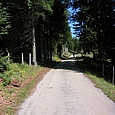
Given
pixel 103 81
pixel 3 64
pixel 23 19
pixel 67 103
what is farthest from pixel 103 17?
pixel 67 103

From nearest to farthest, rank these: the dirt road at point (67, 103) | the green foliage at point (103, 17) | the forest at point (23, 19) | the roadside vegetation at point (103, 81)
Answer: the dirt road at point (67, 103) → the roadside vegetation at point (103, 81) → the forest at point (23, 19) → the green foliage at point (103, 17)

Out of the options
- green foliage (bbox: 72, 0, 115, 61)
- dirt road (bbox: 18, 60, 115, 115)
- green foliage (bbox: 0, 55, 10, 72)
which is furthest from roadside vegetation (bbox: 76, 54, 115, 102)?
green foliage (bbox: 0, 55, 10, 72)

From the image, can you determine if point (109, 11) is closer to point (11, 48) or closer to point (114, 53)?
point (114, 53)

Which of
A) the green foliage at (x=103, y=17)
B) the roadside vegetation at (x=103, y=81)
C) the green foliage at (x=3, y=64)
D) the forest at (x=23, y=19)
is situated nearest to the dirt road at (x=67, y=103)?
the roadside vegetation at (x=103, y=81)

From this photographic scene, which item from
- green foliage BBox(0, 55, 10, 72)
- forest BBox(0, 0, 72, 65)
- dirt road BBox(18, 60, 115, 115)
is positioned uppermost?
forest BBox(0, 0, 72, 65)

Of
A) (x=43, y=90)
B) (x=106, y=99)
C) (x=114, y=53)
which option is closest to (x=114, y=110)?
(x=106, y=99)

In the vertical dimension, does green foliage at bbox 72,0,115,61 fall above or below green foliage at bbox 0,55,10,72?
above

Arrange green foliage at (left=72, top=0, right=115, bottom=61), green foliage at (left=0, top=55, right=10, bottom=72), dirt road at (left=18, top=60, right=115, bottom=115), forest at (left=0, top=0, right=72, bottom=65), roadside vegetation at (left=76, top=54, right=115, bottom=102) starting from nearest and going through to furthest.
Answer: dirt road at (left=18, top=60, right=115, bottom=115) → roadside vegetation at (left=76, top=54, right=115, bottom=102) → green foliage at (left=0, top=55, right=10, bottom=72) → forest at (left=0, top=0, right=72, bottom=65) → green foliage at (left=72, top=0, right=115, bottom=61)

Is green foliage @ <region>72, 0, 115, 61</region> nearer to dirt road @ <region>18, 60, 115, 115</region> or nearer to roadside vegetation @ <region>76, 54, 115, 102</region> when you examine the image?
roadside vegetation @ <region>76, 54, 115, 102</region>

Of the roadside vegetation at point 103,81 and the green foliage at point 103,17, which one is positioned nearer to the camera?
the roadside vegetation at point 103,81

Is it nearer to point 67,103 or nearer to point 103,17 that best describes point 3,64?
point 67,103

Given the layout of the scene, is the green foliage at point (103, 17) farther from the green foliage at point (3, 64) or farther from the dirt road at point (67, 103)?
the dirt road at point (67, 103)

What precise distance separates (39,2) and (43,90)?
1098 centimetres

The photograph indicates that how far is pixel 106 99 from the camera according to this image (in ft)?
32.7
